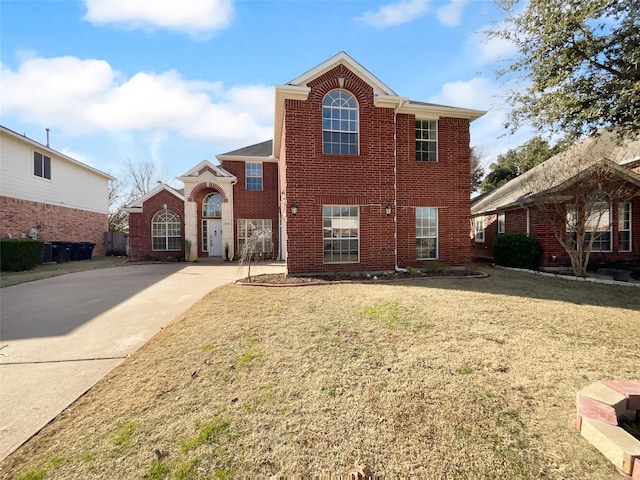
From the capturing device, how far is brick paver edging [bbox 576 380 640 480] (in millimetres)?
2082

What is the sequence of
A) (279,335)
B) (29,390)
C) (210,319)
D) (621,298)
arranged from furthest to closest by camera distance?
(621,298)
(210,319)
(279,335)
(29,390)

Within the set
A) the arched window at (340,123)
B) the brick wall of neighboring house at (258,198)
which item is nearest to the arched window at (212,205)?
the brick wall of neighboring house at (258,198)

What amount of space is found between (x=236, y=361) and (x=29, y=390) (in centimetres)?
232

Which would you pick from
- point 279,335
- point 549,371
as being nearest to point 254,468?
point 279,335

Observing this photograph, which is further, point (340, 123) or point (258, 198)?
point (258, 198)

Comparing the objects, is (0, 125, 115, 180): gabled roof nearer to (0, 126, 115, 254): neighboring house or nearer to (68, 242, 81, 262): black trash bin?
(0, 126, 115, 254): neighboring house

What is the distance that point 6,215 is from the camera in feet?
47.4

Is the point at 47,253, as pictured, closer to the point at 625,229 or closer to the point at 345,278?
the point at 345,278

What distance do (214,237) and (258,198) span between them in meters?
3.91

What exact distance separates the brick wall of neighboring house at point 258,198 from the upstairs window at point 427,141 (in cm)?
960

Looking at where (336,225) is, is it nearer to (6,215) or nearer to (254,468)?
(254,468)

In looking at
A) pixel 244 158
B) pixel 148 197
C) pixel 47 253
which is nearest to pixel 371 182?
pixel 244 158

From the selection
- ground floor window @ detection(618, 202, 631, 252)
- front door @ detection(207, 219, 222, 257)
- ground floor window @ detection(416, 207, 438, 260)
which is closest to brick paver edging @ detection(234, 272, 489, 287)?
ground floor window @ detection(416, 207, 438, 260)

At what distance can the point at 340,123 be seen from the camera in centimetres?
997
